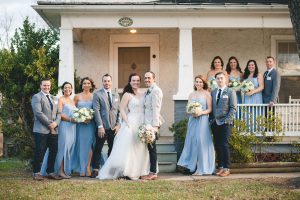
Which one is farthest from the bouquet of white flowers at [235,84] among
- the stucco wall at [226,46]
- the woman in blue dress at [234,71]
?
the stucco wall at [226,46]

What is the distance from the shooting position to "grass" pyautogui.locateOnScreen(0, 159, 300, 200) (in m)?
7.89

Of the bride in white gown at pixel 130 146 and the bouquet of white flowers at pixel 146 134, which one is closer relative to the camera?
the bouquet of white flowers at pixel 146 134

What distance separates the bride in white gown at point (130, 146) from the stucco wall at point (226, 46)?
5.02 m

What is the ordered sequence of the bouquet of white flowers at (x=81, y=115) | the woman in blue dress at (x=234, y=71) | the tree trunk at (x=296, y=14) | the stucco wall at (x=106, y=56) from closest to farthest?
1. the tree trunk at (x=296, y=14)
2. the bouquet of white flowers at (x=81, y=115)
3. the woman in blue dress at (x=234, y=71)
4. the stucco wall at (x=106, y=56)

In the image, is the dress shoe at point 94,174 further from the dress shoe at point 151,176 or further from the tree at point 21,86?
the tree at point 21,86

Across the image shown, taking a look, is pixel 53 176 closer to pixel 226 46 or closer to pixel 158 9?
pixel 158 9

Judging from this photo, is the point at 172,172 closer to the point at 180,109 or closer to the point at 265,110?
the point at 180,109

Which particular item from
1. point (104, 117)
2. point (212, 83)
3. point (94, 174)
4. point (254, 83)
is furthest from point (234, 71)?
point (94, 174)

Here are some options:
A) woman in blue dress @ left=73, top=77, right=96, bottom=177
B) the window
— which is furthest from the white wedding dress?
the window

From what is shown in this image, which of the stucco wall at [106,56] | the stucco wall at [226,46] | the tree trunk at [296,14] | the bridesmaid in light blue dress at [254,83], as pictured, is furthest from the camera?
the stucco wall at [226,46]

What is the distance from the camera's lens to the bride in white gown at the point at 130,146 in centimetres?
993

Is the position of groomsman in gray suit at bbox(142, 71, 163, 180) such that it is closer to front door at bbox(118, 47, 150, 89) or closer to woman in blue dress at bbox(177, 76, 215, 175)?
woman in blue dress at bbox(177, 76, 215, 175)

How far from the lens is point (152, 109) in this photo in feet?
32.2

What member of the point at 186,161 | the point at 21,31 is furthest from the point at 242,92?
the point at 21,31
